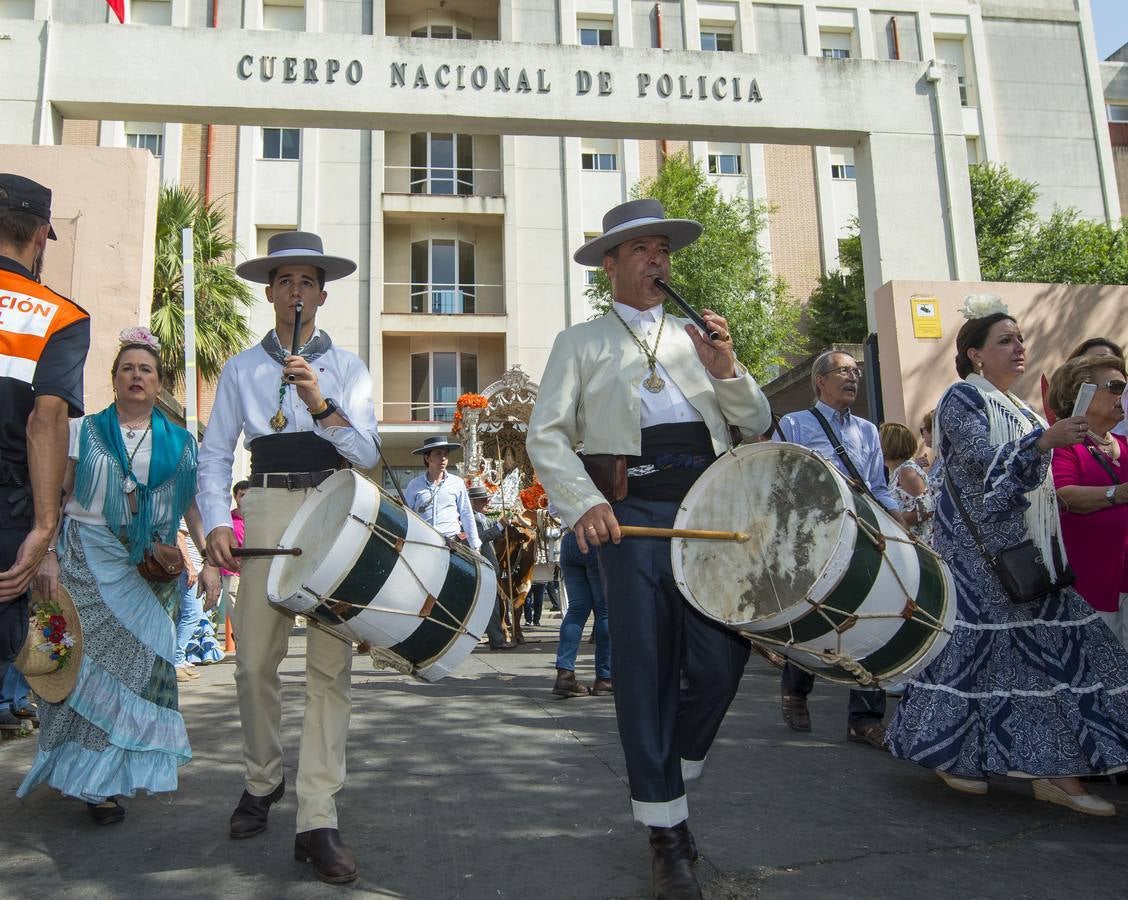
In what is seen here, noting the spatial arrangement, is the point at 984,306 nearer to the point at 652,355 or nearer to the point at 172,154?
the point at 652,355

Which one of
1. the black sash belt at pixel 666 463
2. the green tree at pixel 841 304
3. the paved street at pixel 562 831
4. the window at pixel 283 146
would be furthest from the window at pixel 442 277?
the black sash belt at pixel 666 463

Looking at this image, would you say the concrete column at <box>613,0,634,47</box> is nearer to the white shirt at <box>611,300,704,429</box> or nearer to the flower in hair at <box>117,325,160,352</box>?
the flower in hair at <box>117,325,160,352</box>

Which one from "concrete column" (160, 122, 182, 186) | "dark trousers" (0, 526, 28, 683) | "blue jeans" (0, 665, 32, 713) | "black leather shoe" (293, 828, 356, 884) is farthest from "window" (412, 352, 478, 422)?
"dark trousers" (0, 526, 28, 683)

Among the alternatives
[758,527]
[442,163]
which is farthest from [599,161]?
[758,527]

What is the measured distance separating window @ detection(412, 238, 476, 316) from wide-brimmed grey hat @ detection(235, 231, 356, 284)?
2291 cm

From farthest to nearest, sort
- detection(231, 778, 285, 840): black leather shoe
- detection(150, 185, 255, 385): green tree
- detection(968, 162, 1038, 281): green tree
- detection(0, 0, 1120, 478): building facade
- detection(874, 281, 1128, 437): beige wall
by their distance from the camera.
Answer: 1. detection(0, 0, 1120, 478): building facade
2. detection(968, 162, 1038, 281): green tree
3. detection(150, 185, 255, 385): green tree
4. detection(874, 281, 1128, 437): beige wall
5. detection(231, 778, 285, 840): black leather shoe

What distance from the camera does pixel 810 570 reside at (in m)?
2.78

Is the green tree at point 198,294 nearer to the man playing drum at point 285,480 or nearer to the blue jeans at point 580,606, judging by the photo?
the blue jeans at point 580,606

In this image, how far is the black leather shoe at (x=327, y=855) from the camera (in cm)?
296

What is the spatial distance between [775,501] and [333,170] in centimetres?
2491

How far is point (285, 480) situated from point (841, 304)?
25336 millimetres

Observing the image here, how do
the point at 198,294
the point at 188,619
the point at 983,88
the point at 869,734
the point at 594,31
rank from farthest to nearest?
the point at 983,88
the point at 594,31
the point at 198,294
the point at 188,619
the point at 869,734

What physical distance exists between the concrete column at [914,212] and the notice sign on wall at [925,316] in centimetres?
96

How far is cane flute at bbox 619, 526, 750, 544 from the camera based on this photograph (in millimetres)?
2807
